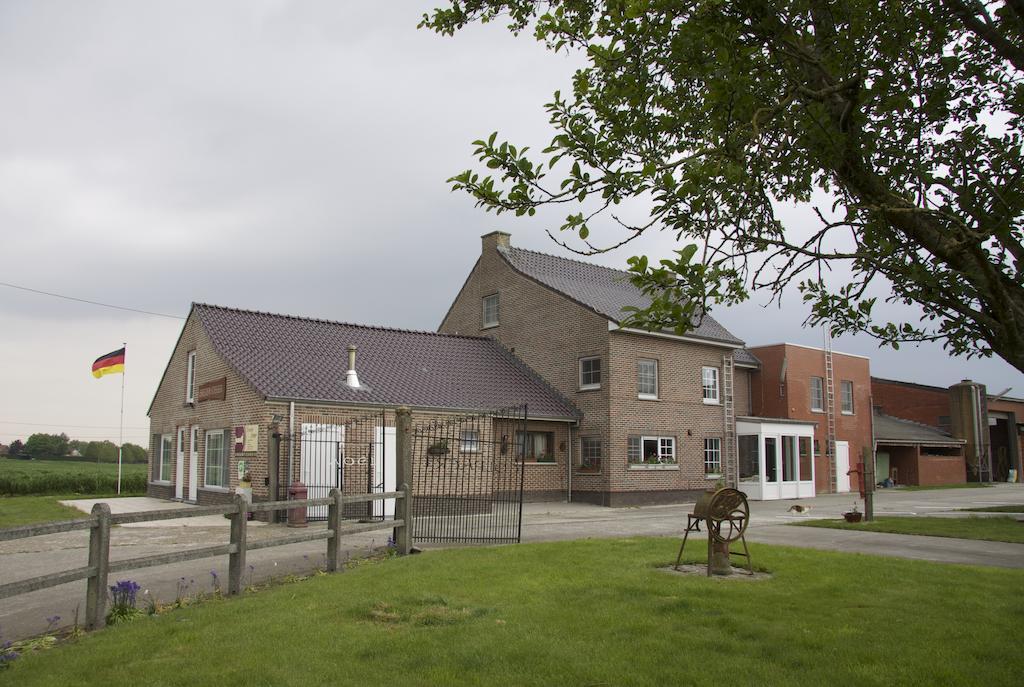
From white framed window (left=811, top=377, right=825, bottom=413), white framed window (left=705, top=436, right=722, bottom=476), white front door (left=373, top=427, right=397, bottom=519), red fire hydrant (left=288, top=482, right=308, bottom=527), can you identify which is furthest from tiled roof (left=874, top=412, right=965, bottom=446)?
red fire hydrant (left=288, top=482, right=308, bottom=527)

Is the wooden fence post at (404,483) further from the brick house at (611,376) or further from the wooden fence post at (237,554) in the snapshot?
the brick house at (611,376)

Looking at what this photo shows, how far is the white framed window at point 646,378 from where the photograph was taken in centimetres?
2775

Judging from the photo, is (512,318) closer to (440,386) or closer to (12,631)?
(440,386)

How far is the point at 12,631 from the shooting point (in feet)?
25.2

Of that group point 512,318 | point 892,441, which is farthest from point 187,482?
point 892,441

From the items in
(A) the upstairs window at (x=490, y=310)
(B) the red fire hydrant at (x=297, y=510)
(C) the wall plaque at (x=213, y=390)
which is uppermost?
(A) the upstairs window at (x=490, y=310)

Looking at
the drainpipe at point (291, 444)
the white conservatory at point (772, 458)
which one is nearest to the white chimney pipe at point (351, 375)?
the drainpipe at point (291, 444)

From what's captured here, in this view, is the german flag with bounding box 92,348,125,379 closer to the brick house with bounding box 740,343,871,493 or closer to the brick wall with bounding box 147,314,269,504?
the brick wall with bounding box 147,314,269,504

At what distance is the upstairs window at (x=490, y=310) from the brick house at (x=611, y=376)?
0.04 meters

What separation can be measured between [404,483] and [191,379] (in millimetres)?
15353

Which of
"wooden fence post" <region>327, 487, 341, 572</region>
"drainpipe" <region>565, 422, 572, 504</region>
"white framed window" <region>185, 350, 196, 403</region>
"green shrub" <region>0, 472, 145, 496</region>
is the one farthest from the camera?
"green shrub" <region>0, 472, 145, 496</region>

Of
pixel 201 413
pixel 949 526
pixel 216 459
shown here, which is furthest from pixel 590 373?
pixel 949 526

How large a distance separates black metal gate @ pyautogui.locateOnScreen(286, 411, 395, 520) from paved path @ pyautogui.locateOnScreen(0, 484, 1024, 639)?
2.07 meters

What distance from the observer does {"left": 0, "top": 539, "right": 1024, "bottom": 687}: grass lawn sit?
5824 millimetres
